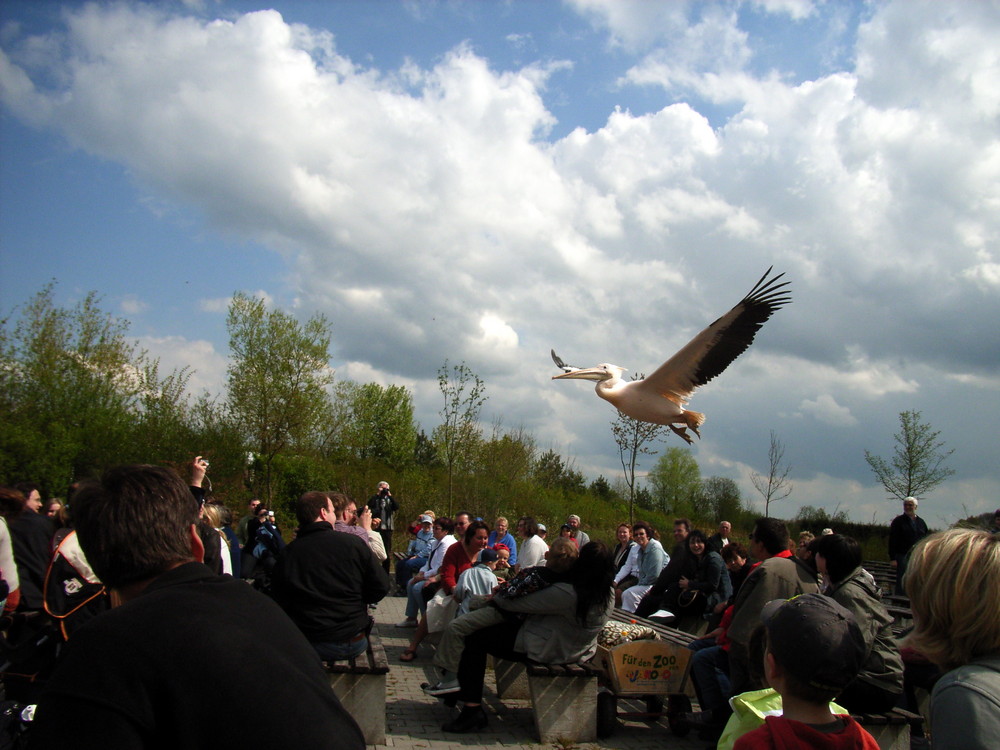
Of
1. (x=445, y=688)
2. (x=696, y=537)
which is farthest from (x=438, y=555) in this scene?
(x=445, y=688)

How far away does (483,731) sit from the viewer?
5.57m

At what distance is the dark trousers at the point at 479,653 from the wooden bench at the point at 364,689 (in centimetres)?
70

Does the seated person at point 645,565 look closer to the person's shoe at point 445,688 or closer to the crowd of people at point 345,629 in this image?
the crowd of people at point 345,629

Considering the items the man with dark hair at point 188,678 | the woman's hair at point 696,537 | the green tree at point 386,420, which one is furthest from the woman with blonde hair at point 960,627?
the green tree at point 386,420

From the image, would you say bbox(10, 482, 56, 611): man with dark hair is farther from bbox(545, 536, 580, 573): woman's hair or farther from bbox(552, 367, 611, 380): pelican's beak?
bbox(552, 367, 611, 380): pelican's beak

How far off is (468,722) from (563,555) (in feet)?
4.75

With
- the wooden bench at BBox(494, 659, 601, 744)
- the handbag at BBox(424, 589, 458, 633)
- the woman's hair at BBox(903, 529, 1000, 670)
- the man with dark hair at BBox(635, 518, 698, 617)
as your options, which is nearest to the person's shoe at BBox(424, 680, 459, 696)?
the wooden bench at BBox(494, 659, 601, 744)

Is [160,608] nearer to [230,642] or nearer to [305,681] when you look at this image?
[230,642]

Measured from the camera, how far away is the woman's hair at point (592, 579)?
5352mm

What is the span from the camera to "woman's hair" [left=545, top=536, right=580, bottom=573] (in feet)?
17.9

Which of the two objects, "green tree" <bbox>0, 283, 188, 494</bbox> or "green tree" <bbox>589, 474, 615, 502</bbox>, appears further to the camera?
"green tree" <bbox>589, 474, 615, 502</bbox>

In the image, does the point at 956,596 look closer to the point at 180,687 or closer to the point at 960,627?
the point at 960,627

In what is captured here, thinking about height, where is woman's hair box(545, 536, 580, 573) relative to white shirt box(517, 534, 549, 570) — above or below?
above

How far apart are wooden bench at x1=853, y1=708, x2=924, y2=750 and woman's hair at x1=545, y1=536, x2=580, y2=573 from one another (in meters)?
2.05
